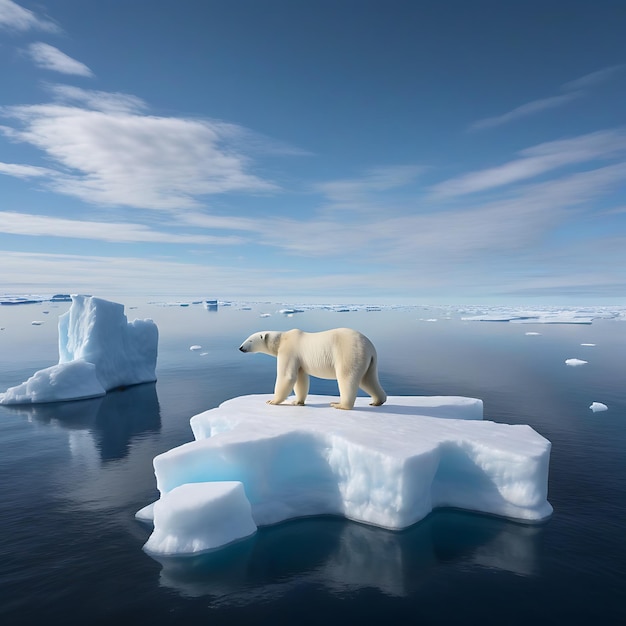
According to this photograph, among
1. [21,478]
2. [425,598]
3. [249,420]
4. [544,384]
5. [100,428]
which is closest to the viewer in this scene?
[425,598]

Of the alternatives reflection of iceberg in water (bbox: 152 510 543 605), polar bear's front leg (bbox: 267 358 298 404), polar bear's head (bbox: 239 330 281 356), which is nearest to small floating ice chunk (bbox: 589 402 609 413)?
reflection of iceberg in water (bbox: 152 510 543 605)

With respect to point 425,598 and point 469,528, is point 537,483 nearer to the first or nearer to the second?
point 469,528

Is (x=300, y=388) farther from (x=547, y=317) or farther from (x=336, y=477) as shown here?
(x=547, y=317)

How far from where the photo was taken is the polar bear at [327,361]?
1090 cm

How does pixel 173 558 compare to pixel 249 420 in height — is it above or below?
below

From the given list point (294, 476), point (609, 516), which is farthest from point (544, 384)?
point (294, 476)

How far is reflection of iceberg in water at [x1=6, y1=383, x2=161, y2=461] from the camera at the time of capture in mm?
15117

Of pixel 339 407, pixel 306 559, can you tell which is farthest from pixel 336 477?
pixel 339 407

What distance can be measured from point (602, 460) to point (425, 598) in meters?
8.96

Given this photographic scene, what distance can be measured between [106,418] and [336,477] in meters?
14.2

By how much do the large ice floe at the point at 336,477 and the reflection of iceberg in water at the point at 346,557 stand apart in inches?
10.6

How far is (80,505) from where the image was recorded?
1010 centimetres

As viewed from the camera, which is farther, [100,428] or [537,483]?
[100,428]

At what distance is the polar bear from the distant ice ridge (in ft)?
50.5
